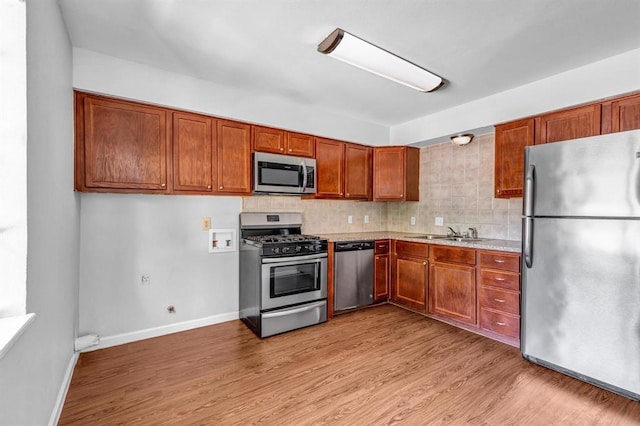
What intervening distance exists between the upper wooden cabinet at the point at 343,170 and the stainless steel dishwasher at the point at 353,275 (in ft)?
2.40

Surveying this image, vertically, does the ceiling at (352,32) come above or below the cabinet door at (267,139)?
above

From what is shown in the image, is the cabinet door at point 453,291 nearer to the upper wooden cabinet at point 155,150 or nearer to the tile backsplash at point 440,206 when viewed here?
the tile backsplash at point 440,206

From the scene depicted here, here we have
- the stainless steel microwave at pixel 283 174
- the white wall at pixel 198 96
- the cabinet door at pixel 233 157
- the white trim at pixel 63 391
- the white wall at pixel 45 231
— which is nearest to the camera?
the white wall at pixel 45 231

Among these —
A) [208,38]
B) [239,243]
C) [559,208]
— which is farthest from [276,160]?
[559,208]

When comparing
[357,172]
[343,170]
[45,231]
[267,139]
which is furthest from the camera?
[357,172]

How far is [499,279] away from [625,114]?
1661 mm

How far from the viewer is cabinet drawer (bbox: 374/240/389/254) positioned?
390cm

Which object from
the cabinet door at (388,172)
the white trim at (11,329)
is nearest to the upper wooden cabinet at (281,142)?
the cabinet door at (388,172)

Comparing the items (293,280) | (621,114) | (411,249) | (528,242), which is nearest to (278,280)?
(293,280)

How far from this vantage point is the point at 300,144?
11.8 feet

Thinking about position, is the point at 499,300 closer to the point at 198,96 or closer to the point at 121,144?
the point at 198,96

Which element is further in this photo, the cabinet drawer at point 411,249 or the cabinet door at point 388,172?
the cabinet door at point 388,172

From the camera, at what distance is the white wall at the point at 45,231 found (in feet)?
3.97

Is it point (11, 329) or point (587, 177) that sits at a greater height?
point (587, 177)
